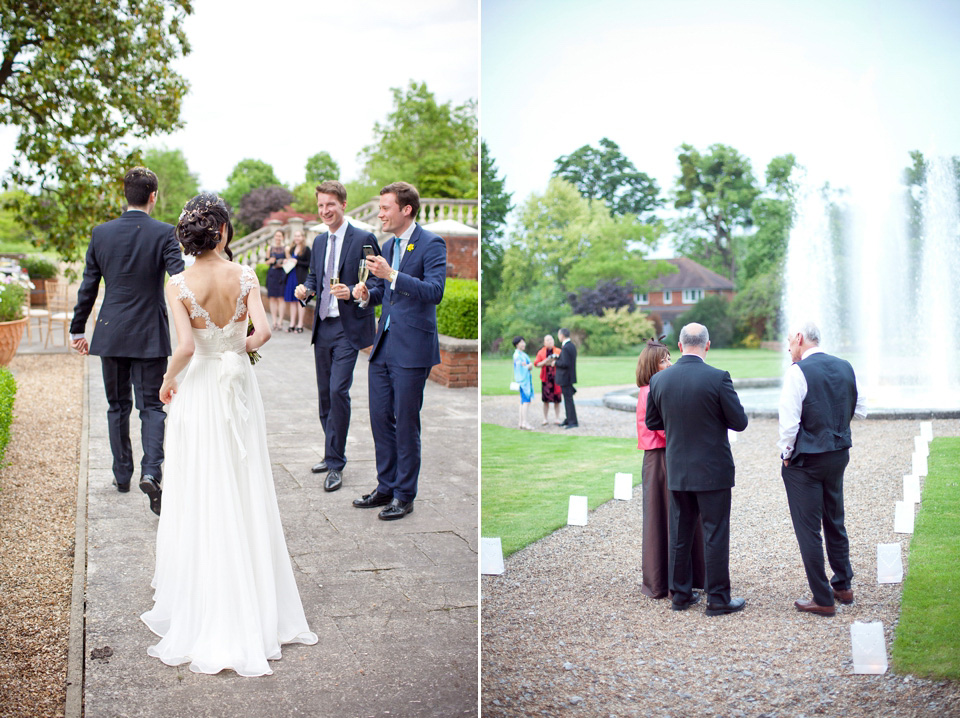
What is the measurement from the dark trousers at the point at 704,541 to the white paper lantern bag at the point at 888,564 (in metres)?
0.43

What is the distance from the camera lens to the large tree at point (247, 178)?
166 ft

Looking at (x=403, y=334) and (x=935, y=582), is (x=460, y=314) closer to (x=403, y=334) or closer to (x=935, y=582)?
(x=403, y=334)

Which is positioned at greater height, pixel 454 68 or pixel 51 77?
pixel 454 68

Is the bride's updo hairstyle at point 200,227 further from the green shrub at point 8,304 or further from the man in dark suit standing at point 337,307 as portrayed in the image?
the green shrub at point 8,304

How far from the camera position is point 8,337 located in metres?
11.0

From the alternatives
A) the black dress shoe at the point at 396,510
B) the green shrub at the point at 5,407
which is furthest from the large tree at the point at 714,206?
the green shrub at the point at 5,407

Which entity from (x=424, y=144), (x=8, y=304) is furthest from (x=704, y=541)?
(x=424, y=144)

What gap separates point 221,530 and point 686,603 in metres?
1.81

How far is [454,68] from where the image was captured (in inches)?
1241

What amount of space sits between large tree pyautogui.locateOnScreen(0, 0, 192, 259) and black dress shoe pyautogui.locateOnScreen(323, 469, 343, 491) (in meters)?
9.05

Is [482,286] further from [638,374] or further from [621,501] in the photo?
[621,501]

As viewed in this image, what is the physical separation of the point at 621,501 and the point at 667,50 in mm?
1505

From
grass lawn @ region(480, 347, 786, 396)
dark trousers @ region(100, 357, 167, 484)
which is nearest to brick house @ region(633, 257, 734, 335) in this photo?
grass lawn @ region(480, 347, 786, 396)

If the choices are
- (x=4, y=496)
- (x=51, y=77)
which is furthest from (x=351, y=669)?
(x=51, y=77)
